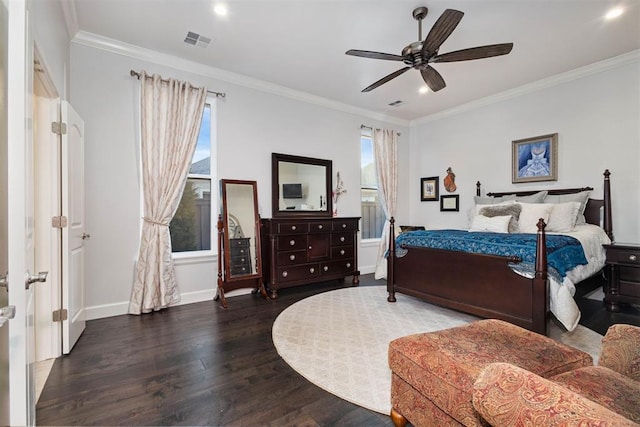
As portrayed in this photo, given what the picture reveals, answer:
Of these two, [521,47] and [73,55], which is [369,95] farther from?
[73,55]

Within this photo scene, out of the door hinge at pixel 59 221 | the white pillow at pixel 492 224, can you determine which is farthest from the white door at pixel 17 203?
the white pillow at pixel 492 224

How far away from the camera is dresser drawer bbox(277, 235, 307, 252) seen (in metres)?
4.12

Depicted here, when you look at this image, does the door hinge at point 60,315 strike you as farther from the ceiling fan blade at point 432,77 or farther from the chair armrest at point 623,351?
the ceiling fan blade at point 432,77

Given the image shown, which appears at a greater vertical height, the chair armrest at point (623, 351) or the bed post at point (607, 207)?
the bed post at point (607, 207)

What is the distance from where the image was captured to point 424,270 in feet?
11.5

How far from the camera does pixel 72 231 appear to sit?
2592 mm

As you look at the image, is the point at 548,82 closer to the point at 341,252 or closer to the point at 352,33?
the point at 352,33

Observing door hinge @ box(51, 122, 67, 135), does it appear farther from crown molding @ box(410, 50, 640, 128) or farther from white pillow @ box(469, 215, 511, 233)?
crown molding @ box(410, 50, 640, 128)

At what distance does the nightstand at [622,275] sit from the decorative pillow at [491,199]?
1.33m

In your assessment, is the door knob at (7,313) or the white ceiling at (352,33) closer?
the door knob at (7,313)

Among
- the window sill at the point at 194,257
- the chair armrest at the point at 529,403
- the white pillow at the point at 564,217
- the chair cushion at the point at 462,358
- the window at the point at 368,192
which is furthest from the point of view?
the window at the point at 368,192

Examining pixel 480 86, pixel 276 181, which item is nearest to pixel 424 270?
pixel 276 181

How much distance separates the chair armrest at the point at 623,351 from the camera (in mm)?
1311

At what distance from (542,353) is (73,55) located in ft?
15.3
